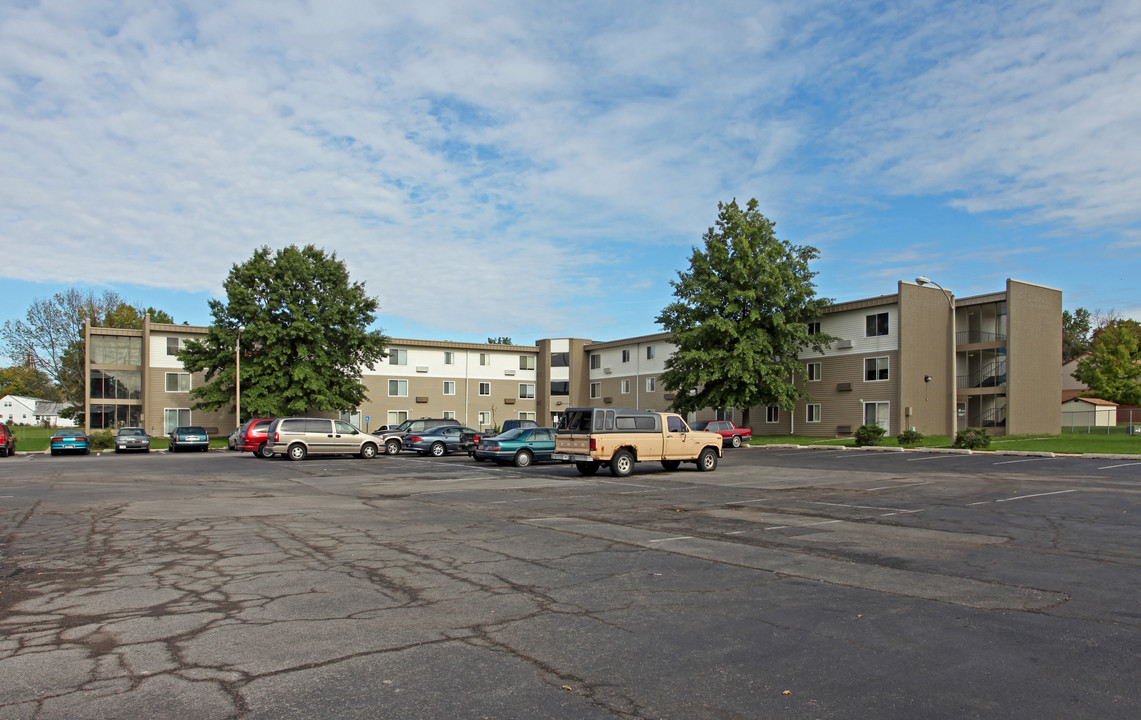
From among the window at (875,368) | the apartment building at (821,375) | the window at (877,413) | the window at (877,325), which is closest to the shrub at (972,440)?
the apartment building at (821,375)

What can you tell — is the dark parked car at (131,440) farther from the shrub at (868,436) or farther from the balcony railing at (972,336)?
the balcony railing at (972,336)

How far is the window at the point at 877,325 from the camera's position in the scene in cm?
4581

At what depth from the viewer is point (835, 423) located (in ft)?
158

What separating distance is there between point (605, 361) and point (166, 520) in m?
56.7

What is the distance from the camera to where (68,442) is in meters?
40.2

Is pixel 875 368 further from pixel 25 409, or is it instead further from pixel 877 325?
pixel 25 409

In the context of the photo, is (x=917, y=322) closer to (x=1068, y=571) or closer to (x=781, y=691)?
(x=1068, y=571)

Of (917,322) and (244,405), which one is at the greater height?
(917,322)

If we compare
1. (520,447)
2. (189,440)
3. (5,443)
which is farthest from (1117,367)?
(5,443)

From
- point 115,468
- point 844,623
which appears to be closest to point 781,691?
point 844,623

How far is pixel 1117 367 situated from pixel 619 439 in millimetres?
67317

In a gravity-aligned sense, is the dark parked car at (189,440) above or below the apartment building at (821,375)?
below

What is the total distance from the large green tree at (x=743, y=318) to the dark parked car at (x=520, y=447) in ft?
63.9

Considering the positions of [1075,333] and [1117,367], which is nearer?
[1117,367]
